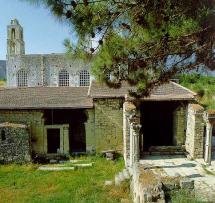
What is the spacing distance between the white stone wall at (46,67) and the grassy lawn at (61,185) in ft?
75.2

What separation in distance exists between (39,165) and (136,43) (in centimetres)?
1078

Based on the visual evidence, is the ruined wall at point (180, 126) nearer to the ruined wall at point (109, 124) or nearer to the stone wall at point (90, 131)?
the ruined wall at point (109, 124)

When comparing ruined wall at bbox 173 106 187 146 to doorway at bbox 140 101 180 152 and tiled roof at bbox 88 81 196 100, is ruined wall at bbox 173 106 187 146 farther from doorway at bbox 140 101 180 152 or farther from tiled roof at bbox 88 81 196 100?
doorway at bbox 140 101 180 152

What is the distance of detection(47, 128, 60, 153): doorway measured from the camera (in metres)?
19.7

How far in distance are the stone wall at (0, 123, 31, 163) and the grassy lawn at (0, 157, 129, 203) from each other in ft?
1.91

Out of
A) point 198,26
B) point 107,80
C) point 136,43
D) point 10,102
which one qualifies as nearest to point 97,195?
point 107,80

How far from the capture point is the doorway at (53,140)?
19.7 meters

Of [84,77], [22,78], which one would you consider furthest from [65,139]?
[22,78]

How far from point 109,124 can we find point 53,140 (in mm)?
3843

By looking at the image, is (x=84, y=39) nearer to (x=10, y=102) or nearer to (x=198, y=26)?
(x=198, y=26)

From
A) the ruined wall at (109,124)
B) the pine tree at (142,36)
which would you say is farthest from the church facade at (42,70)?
the pine tree at (142,36)

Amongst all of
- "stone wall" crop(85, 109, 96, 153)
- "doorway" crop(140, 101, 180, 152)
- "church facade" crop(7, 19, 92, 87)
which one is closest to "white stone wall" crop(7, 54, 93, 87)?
"church facade" crop(7, 19, 92, 87)

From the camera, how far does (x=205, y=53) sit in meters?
8.55

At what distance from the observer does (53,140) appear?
20312 millimetres
